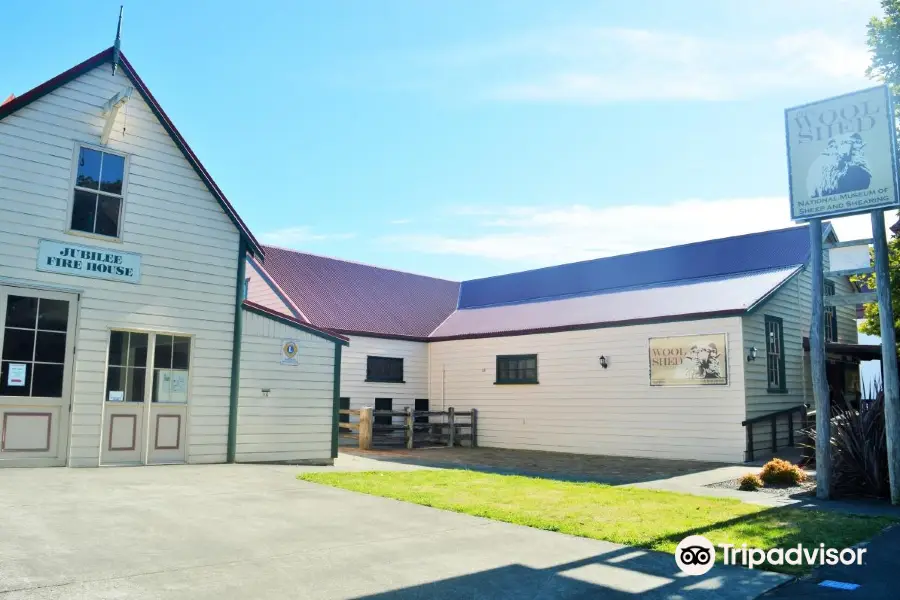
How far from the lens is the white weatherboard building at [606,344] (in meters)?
16.6

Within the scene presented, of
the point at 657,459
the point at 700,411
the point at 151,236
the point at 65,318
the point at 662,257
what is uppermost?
the point at 662,257

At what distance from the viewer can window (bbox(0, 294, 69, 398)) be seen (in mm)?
11000

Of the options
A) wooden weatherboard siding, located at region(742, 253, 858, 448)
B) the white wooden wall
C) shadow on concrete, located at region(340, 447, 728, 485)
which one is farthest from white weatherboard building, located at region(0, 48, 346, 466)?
wooden weatherboard siding, located at region(742, 253, 858, 448)

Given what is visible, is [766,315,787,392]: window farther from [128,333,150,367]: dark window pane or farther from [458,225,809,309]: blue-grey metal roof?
[128,333,150,367]: dark window pane

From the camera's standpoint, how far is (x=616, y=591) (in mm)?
5211

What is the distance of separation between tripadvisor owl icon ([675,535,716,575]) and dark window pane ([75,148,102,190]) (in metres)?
11.1

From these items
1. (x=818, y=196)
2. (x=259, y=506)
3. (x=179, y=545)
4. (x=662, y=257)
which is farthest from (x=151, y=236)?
(x=662, y=257)

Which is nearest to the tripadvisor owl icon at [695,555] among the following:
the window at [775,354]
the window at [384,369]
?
the window at [775,354]

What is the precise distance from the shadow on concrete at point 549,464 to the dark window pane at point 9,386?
7651mm

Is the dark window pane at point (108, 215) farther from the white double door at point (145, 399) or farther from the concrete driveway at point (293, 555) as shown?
the concrete driveway at point (293, 555)

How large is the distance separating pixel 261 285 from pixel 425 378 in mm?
6318

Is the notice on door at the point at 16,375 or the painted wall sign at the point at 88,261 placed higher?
the painted wall sign at the point at 88,261

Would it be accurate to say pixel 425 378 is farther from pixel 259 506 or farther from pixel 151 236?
pixel 259 506

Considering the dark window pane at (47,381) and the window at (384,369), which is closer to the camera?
the dark window pane at (47,381)
